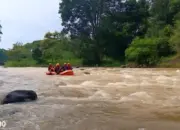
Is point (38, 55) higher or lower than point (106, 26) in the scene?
lower

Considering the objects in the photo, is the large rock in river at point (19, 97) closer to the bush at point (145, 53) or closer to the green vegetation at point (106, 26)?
the bush at point (145, 53)

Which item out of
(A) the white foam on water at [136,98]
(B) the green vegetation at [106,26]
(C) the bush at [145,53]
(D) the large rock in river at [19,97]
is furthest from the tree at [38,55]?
(A) the white foam on water at [136,98]

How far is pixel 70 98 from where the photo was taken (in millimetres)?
8656

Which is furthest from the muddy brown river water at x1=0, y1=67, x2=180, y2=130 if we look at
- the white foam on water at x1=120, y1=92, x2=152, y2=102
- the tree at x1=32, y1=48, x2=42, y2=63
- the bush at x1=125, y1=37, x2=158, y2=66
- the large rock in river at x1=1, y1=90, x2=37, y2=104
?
the tree at x1=32, y1=48, x2=42, y2=63

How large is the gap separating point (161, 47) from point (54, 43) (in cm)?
2464

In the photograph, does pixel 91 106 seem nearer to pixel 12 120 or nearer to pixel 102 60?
pixel 12 120

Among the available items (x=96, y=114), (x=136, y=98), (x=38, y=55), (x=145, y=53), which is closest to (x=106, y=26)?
(x=145, y=53)

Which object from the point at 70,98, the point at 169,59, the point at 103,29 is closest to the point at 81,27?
the point at 103,29

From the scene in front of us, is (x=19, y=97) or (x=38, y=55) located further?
(x=38, y=55)


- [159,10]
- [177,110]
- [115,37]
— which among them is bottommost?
[177,110]

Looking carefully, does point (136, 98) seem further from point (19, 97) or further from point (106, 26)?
point (106, 26)

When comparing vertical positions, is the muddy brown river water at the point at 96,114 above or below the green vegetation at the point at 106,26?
below

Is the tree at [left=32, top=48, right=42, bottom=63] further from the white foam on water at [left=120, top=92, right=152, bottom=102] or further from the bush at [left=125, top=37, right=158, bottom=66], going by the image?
the white foam on water at [left=120, top=92, right=152, bottom=102]

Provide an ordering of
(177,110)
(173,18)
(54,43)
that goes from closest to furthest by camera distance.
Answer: (177,110) → (173,18) → (54,43)
